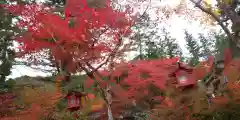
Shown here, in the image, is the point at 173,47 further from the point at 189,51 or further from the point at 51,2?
the point at 51,2

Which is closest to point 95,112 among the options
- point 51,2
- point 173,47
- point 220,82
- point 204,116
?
point 204,116

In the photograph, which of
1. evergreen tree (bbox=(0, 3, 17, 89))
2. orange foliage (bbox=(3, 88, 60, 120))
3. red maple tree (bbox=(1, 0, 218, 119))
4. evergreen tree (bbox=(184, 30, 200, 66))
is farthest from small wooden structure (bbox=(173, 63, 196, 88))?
evergreen tree (bbox=(184, 30, 200, 66))

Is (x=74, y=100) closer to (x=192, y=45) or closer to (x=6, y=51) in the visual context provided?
(x=6, y=51)

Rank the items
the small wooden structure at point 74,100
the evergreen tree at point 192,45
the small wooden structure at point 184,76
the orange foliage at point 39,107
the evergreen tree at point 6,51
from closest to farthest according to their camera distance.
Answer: the small wooden structure at point 184,76, the small wooden structure at point 74,100, the orange foliage at point 39,107, the evergreen tree at point 6,51, the evergreen tree at point 192,45

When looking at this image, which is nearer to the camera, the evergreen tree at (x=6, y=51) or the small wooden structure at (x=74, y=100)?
the small wooden structure at (x=74, y=100)

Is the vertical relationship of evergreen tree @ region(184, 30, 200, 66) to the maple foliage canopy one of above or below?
above

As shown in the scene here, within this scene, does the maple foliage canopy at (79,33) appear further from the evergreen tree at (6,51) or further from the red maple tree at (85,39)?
the evergreen tree at (6,51)

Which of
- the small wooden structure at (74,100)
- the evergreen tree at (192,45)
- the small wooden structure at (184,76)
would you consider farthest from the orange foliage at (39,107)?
the evergreen tree at (192,45)

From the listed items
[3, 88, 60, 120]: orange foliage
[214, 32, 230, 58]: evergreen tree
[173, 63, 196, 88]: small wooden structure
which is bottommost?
[3, 88, 60, 120]: orange foliage

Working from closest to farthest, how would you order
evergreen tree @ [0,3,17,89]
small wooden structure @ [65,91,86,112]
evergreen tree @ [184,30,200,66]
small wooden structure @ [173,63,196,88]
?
small wooden structure @ [173,63,196,88] < small wooden structure @ [65,91,86,112] < evergreen tree @ [0,3,17,89] < evergreen tree @ [184,30,200,66]

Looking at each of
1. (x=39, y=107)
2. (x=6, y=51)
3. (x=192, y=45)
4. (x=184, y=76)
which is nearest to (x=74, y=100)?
(x=39, y=107)

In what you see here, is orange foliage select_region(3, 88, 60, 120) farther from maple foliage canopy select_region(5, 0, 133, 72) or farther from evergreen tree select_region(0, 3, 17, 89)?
evergreen tree select_region(0, 3, 17, 89)

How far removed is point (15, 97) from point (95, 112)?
189 inches

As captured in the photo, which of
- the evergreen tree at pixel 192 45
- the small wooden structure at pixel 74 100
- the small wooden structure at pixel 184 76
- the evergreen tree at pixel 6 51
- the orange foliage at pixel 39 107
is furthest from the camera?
the evergreen tree at pixel 192 45
